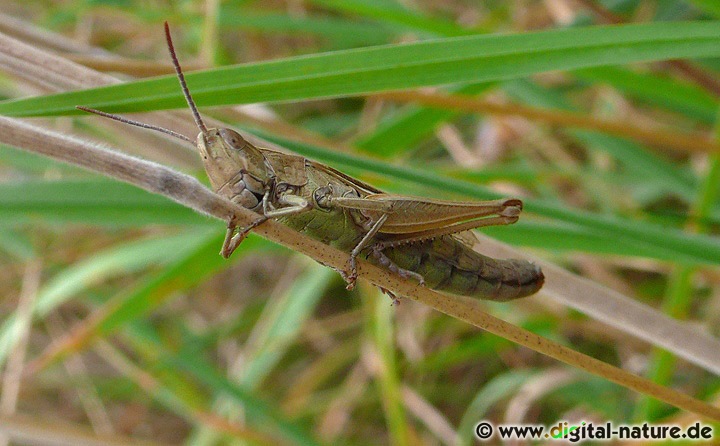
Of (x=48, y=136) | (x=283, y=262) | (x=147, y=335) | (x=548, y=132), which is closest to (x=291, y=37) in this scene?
(x=283, y=262)

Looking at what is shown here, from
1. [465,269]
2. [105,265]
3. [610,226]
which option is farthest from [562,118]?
[105,265]

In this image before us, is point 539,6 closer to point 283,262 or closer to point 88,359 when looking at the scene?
point 283,262

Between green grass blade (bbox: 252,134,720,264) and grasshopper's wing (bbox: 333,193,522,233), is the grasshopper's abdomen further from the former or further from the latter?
green grass blade (bbox: 252,134,720,264)

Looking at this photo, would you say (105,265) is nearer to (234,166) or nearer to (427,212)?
(234,166)

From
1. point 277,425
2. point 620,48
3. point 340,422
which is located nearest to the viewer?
point 620,48

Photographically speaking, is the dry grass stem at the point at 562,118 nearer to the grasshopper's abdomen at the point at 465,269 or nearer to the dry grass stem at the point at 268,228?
the grasshopper's abdomen at the point at 465,269

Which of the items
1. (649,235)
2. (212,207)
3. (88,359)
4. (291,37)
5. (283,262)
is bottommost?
(212,207)
